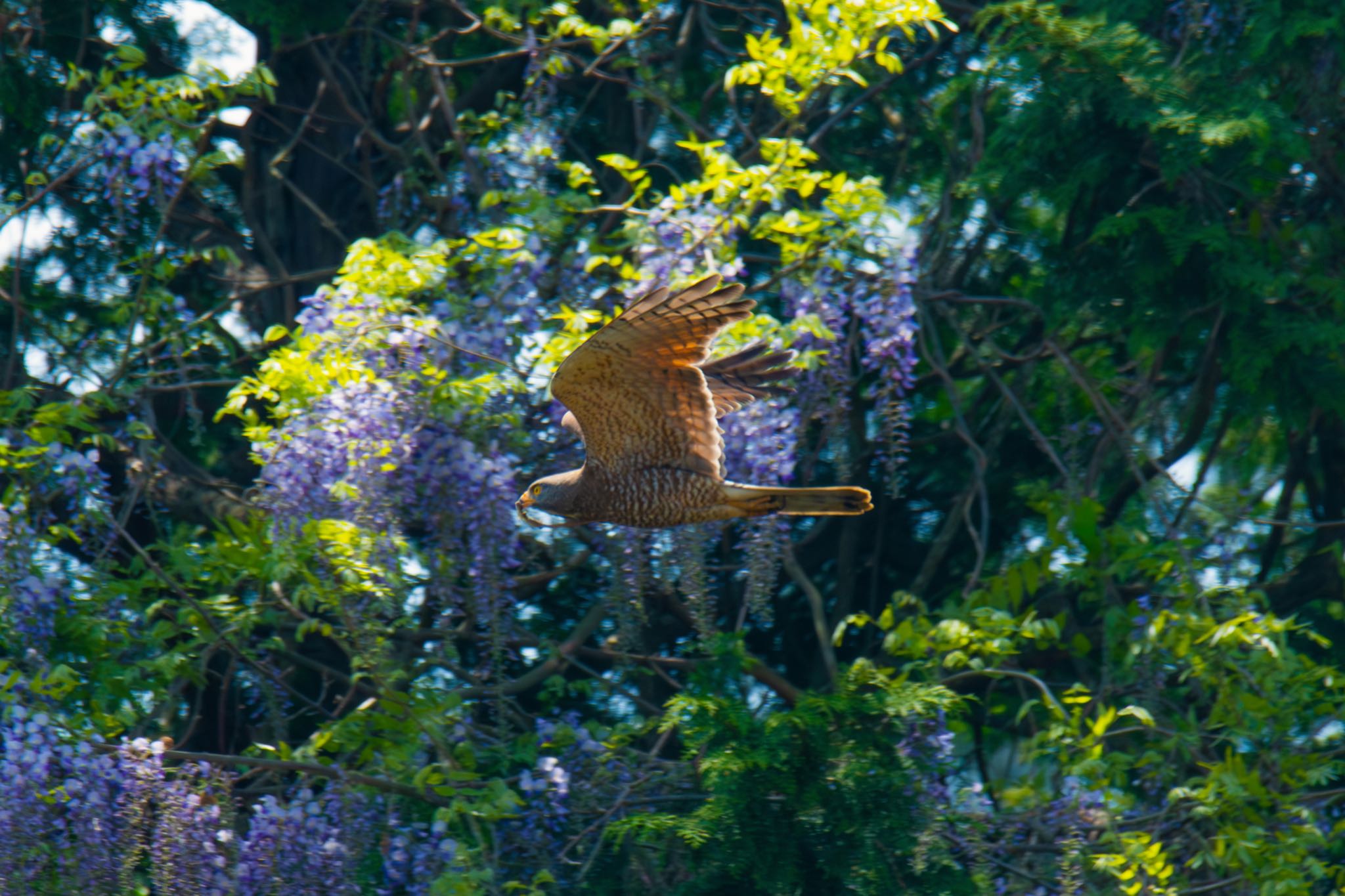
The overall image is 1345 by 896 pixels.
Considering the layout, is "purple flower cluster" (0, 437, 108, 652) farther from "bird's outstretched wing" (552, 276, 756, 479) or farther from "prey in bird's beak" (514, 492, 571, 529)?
"bird's outstretched wing" (552, 276, 756, 479)

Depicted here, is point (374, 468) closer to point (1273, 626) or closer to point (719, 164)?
point (719, 164)

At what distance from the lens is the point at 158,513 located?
19.4 ft

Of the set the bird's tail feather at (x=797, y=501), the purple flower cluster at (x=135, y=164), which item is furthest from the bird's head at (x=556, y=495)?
the purple flower cluster at (x=135, y=164)

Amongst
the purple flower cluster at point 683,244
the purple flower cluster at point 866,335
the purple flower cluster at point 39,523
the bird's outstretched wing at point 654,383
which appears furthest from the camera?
the purple flower cluster at point 866,335

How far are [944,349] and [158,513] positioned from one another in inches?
120

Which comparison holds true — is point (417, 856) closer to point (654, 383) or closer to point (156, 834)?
point (156, 834)

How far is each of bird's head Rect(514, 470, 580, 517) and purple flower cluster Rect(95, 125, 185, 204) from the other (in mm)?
1704

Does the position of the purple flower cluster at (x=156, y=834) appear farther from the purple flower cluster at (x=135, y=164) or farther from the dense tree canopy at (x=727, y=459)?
the purple flower cluster at (x=135, y=164)

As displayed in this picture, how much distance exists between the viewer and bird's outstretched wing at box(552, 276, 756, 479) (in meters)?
4.05

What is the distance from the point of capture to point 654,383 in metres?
4.27

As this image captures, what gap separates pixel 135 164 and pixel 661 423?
2134 millimetres

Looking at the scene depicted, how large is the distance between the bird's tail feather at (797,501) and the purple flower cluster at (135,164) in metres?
2.25

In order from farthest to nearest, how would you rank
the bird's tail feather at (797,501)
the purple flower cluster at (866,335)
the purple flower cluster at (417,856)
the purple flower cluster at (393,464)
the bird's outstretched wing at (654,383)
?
1. the purple flower cluster at (866,335)
2. the purple flower cluster at (393,464)
3. the purple flower cluster at (417,856)
4. the bird's tail feather at (797,501)
5. the bird's outstretched wing at (654,383)

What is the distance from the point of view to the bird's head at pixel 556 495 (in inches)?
182
